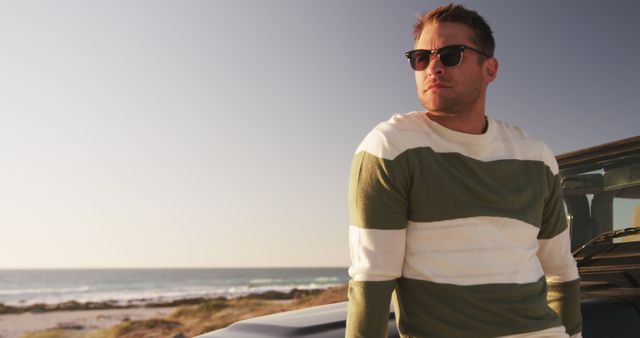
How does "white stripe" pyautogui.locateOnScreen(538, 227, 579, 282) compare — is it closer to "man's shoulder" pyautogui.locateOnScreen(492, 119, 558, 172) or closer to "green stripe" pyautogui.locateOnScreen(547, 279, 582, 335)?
"green stripe" pyautogui.locateOnScreen(547, 279, 582, 335)

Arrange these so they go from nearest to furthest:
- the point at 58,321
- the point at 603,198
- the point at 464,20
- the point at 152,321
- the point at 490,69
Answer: the point at 464,20
the point at 490,69
the point at 603,198
the point at 152,321
the point at 58,321

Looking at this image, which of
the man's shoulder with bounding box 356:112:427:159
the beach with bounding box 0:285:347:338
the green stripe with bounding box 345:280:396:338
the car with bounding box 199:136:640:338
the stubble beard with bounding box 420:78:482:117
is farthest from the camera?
the beach with bounding box 0:285:347:338

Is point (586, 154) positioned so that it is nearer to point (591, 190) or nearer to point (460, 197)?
point (591, 190)

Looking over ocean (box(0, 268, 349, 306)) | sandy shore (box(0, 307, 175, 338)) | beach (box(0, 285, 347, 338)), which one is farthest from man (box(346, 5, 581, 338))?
ocean (box(0, 268, 349, 306))

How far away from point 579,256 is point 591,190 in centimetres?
56

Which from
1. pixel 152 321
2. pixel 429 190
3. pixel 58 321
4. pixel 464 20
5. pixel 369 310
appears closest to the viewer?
pixel 369 310

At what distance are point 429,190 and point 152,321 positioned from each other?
1990cm

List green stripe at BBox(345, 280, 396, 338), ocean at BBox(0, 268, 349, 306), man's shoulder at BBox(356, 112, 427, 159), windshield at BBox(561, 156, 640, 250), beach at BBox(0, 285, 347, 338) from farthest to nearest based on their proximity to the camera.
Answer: ocean at BBox(0, 268, 349, 306)
beach at BBox(0, 285, 347, 338)
windshield at BBox(561, 156, 640, 250)
man's shoulder at BBox(356, 112, 427, 159)
green stripe at BBox(345, 280, 396, 338)

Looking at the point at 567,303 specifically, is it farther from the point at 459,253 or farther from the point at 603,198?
the point at 603,198

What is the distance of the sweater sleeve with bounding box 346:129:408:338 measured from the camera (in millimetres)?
1494

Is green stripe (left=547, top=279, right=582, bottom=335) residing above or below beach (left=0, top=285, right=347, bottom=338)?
above

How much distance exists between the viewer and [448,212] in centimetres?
160

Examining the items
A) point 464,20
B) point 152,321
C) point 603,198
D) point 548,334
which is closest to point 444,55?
point 464,20

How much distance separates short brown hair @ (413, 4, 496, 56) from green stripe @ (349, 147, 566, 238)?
418 mm
